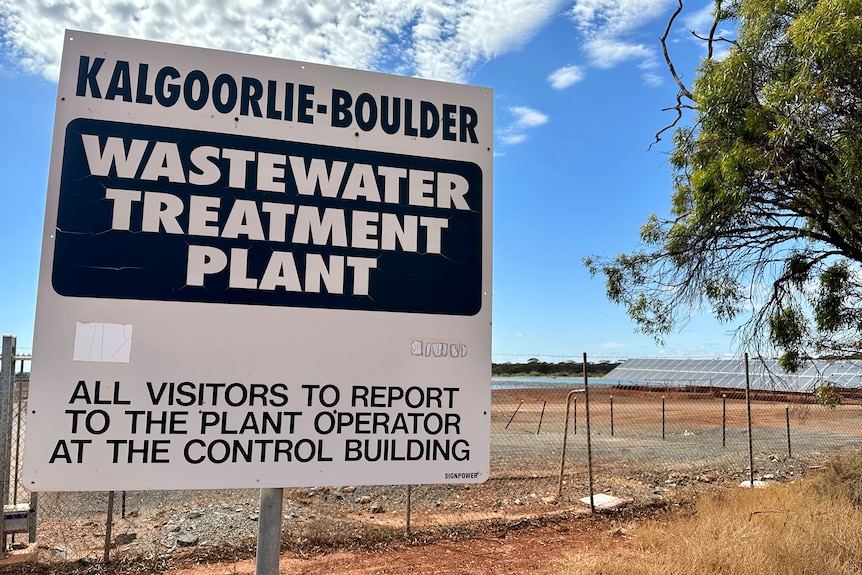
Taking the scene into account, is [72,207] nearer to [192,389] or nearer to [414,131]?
[192,389]

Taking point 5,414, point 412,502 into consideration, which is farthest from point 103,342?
point 412,502

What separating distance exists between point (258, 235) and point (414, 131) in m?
0.93

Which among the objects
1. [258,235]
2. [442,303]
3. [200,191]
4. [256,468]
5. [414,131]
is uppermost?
[414,131]

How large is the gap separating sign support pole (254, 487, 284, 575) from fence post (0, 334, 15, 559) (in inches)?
177

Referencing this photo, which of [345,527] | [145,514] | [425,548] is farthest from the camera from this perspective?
[145,514]

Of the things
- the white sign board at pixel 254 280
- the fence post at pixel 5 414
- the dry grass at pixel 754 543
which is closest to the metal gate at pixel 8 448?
the fence post at pixel 5 414

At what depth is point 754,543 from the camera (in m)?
5.28

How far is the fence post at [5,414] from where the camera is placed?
5.89 meters

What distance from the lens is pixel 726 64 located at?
6922 millimetres

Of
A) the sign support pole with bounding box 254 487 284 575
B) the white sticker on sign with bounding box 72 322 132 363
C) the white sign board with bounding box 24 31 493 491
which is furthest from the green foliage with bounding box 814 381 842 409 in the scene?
the white sticker on sign with bounding box 72 322 132 363

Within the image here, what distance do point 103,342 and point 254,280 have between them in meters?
0.67

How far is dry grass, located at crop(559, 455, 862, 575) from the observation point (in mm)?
4996

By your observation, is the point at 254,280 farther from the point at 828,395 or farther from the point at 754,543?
the point at 828,395

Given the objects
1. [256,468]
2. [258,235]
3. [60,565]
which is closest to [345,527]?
[60,565]
